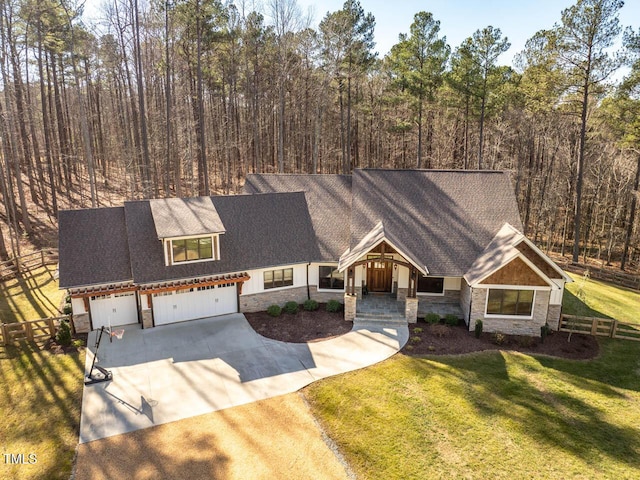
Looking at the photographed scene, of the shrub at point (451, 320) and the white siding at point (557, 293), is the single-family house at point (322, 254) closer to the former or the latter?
the white siding at point (557, 293)

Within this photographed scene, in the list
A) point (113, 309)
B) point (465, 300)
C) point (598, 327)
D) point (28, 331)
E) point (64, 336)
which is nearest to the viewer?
point (64, 336)

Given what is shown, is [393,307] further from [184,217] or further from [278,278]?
[184,217]

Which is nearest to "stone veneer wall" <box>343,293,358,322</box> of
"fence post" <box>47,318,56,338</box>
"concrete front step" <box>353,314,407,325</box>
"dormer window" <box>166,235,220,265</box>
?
"concrete front step" <box>353,314,407,325</box>

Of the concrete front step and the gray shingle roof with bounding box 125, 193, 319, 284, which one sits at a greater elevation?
the gray shingle roof with bounding box 125, 193, 319, 284

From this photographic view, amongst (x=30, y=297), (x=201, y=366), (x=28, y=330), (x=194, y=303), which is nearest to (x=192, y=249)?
(x=194, y=303)

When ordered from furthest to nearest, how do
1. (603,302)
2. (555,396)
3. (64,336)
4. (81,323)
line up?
(603,302) < (81,323) < (64,336) < (555,396)

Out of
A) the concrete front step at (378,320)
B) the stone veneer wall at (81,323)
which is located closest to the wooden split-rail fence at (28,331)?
the stone veneer wall at (81,323)

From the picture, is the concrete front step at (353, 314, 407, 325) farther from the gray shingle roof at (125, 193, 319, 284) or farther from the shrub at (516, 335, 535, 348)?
the shrub at (516, 335, 535, 348)
